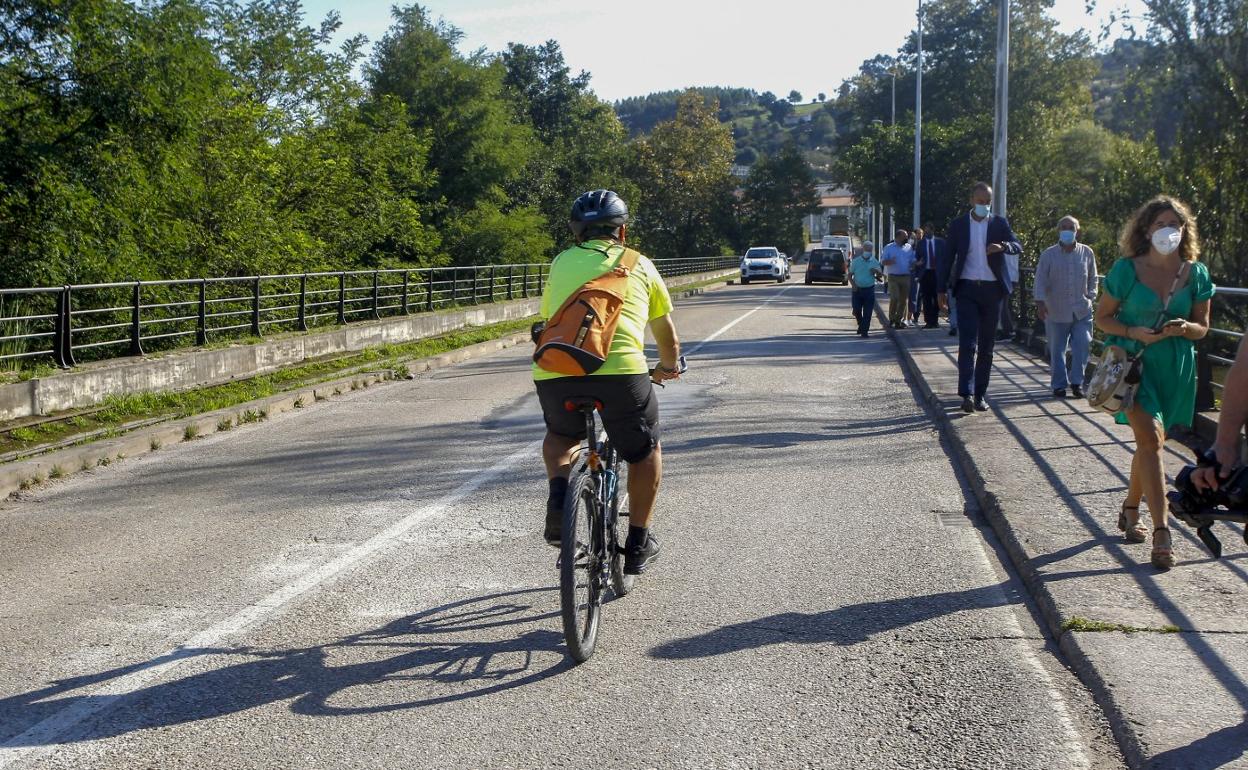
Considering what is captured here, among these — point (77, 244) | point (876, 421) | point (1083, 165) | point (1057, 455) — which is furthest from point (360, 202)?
point (1083, 165)

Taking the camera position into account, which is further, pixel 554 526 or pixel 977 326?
pixel 977 326

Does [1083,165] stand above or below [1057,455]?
above

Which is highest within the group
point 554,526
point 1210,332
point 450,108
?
point 450,108

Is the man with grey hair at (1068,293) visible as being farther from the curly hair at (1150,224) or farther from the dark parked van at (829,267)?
the dark parked van at (829,267)

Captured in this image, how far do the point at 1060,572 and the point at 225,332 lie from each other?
585 inches

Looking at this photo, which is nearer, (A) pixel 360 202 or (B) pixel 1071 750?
(B) pixel 1071 750

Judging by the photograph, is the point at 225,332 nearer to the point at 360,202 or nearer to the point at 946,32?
the point at 360,202

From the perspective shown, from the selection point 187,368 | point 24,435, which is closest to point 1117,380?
point 24,435

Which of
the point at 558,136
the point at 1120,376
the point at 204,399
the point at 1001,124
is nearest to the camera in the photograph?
the point at 1120,376

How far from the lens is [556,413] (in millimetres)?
5094

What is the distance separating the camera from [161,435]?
11.1 m

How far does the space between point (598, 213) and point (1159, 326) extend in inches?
110

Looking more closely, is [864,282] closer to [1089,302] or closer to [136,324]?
[1089,302]

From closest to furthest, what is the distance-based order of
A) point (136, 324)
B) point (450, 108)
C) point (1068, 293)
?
point (1068, 293) < point (136, 324) < point (450, 108)
